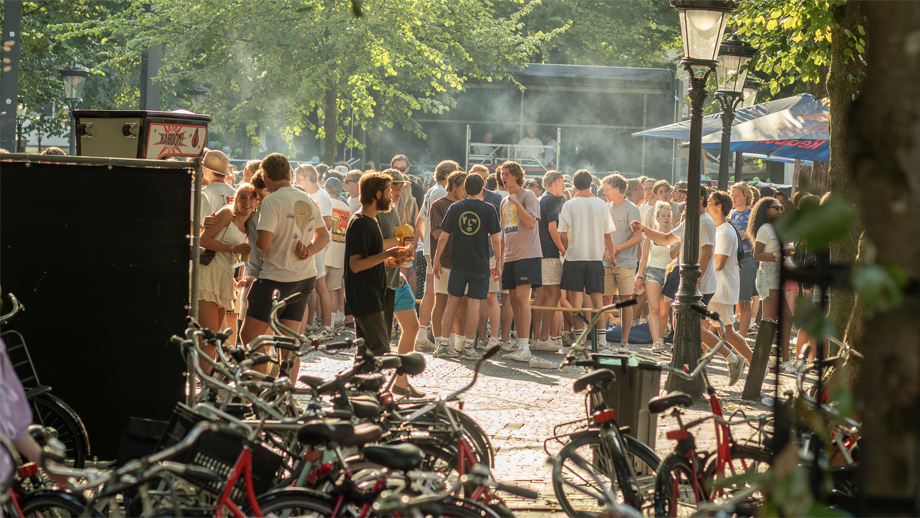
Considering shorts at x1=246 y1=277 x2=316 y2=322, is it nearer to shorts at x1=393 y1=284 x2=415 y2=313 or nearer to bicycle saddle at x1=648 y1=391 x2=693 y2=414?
shorts at x1=393 y1=284 x2=415 y2=313

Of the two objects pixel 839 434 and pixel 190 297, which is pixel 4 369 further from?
pixel 839 434

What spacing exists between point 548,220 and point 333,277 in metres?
2.90

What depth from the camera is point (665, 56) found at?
35.5 m

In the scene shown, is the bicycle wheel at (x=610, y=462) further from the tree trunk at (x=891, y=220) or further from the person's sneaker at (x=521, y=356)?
the person's sneaker at (x=521, y=356)

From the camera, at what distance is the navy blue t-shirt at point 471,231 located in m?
9.68

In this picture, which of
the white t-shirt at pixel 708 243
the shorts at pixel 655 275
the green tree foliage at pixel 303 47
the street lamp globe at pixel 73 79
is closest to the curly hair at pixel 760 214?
the white t-shirt at pixel 708 243

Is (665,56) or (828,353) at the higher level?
(665,56)

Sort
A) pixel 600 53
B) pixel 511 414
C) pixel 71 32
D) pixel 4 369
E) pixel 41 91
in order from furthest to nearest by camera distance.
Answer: pixel 600 53 → pixel 41 91 → pixel 71 32 → pixel 511 414 → pixel 4 369

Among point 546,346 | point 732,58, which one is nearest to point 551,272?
point 546,346

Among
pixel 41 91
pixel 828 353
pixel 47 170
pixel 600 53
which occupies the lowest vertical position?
pixel 828 353

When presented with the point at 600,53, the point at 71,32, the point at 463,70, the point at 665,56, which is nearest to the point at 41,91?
the point at 71,32

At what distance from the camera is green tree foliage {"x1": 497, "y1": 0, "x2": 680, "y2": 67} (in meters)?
33.5

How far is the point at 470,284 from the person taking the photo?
9.95 metres

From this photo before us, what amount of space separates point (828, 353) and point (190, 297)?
205 inches
